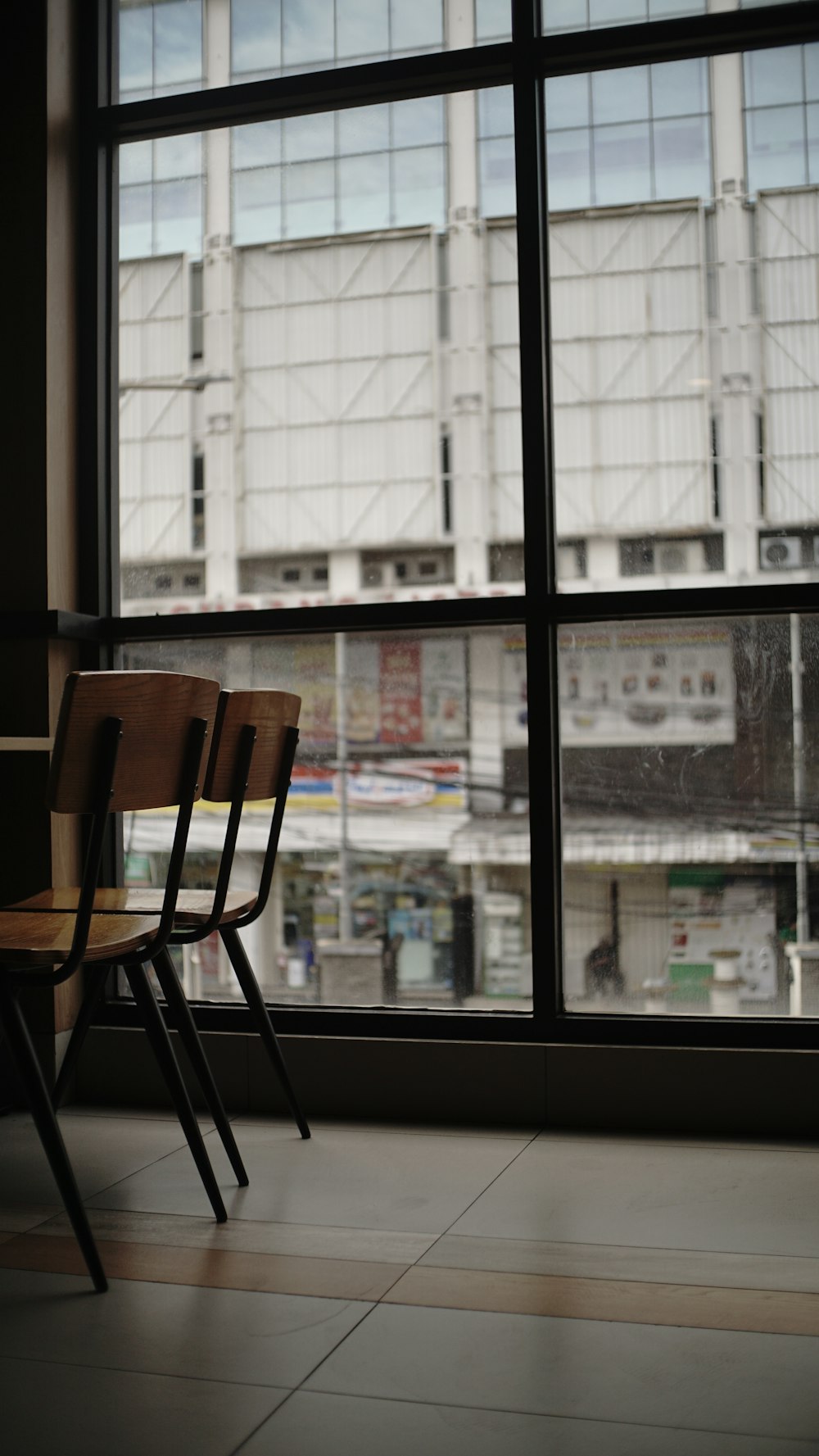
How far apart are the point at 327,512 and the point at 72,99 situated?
1294mm

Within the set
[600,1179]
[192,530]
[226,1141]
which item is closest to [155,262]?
[192,530]

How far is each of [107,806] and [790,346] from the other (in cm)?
189

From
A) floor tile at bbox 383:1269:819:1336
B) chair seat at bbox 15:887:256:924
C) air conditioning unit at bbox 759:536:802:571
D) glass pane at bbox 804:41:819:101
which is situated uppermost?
glass pane at bbox 804:41:819:101

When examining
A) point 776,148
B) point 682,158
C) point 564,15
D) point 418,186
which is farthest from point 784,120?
point 418,186

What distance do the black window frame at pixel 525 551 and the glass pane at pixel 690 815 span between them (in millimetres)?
43

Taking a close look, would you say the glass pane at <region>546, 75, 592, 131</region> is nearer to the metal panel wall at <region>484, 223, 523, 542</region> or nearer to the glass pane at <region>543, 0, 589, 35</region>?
the glass pane at <region>543, 0, 589, 35</region>

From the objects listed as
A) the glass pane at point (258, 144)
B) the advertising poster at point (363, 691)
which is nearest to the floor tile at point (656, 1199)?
the advertising poster at point (363, 691)

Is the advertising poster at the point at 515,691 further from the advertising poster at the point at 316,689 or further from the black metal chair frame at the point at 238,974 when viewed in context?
the black metal chair frame at the point at 238,974

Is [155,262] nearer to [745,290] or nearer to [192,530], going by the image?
[192,530]

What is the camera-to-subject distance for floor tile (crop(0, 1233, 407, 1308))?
195 cm

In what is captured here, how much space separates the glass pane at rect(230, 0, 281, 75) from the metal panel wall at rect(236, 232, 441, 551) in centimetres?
50

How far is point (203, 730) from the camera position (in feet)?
7.19

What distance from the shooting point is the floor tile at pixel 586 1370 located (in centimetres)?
153

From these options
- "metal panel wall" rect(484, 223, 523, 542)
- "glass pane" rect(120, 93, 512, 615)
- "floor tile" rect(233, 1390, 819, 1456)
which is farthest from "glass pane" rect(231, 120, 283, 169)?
"floor tile" rect(233, 1390, 819, 1456)
